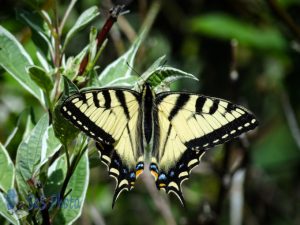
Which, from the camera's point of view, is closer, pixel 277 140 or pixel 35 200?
pixel 35 200

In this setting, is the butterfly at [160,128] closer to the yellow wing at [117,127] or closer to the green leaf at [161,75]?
the yellow wing at [117,127]

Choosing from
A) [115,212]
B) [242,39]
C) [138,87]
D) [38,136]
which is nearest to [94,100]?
[138,87]

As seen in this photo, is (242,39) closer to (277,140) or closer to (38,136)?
(277,140)

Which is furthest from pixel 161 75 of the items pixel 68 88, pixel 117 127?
pixel 117 127

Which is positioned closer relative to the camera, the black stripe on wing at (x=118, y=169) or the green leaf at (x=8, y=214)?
the green leaf at (x=8, y=214)

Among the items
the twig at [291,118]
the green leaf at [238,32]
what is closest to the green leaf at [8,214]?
the twig at [291,118]

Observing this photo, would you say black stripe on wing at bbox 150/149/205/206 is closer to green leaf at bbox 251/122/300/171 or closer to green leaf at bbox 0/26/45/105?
green leaf at bbox 0/26/45/105

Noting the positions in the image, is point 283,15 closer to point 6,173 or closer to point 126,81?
point 126,81
